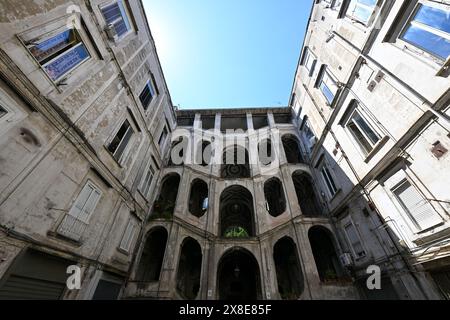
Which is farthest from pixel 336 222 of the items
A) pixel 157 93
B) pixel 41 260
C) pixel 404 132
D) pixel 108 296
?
pixel 157 93

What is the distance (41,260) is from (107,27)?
9610 millimetres

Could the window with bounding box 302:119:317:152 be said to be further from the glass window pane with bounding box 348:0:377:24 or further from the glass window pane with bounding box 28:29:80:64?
the glass window pane with bounding box 28:29:80:64

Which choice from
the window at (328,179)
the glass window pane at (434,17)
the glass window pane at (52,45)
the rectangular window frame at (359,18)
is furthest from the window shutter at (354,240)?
the glass window pane at (52,45)

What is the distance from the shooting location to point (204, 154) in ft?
58.3

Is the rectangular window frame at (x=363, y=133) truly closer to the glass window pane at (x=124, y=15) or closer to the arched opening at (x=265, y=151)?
the arched opening at (x=265, y=151)

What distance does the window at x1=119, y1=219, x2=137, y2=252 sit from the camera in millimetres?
9492

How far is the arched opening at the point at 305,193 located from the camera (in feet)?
48.0

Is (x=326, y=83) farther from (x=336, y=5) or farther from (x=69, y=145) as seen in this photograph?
(x=69, y=145)

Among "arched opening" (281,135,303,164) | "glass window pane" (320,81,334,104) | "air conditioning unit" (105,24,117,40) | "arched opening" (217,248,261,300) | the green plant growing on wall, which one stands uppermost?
"arched opening" (281,135,303,164)

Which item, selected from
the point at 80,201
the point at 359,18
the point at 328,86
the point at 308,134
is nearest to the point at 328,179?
the point at 308,134

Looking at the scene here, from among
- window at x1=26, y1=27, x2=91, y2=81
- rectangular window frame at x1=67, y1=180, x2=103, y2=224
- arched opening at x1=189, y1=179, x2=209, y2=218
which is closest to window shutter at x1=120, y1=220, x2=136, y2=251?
rectangular window frame at x1=67, y1=180, x2=103, y2=224

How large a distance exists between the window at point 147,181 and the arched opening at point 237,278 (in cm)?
741

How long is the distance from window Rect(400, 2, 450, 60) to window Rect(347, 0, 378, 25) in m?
2.15
